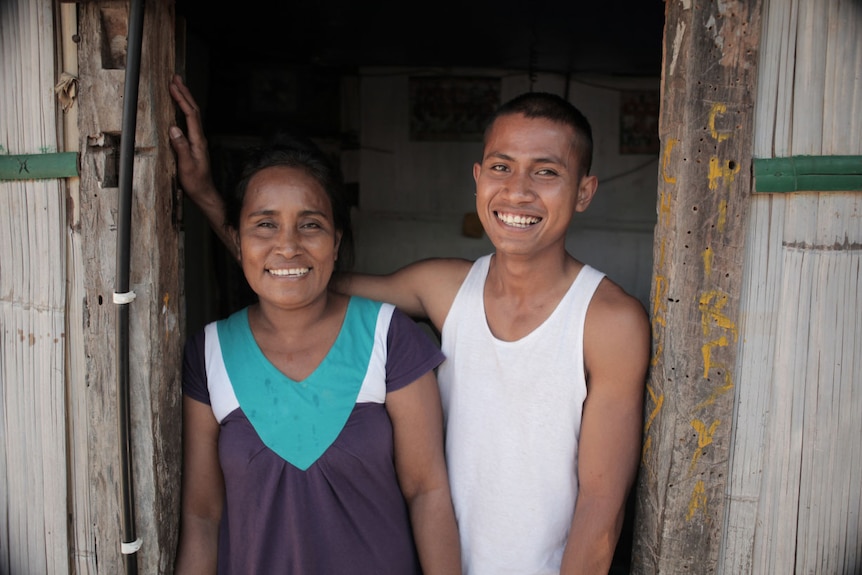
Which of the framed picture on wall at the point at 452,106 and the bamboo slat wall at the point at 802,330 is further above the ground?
the framed picture on wall at the point at 452,106

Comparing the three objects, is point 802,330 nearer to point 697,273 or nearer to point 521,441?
point 697,273

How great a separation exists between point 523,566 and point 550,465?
29 centimetres

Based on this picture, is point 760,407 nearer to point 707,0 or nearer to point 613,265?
point 707,0

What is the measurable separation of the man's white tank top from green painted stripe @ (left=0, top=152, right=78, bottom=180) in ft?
3.86

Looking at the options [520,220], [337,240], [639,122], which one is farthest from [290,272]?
[639,122]

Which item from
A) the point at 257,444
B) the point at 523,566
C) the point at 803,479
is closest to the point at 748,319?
the point at 803,479

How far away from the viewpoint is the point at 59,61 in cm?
182

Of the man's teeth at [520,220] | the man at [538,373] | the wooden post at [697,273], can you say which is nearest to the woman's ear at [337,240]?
the man at [538,373]

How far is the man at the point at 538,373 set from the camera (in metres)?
1.83

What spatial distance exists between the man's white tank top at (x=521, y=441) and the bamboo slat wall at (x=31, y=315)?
113cm

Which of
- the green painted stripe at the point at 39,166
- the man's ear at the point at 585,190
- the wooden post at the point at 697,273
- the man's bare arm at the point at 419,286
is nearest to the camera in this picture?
the wooden post at the point at 697,273

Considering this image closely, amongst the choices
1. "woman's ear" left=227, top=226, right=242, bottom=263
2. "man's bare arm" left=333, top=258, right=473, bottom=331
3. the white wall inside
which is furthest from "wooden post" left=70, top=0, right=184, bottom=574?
the white wall inside

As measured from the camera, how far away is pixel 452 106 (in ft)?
14.5

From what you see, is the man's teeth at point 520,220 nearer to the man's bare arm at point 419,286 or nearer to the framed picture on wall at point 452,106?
the man's bare arm at point 419,286
